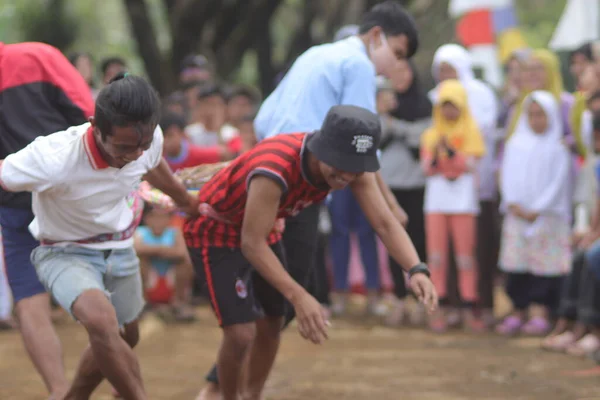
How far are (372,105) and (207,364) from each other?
2.49 m

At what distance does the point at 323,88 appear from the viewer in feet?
17.9

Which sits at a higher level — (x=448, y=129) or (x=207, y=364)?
(x=448, y=129)

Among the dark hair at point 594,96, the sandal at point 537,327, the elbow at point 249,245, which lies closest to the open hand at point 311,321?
the elbow at point 249,245

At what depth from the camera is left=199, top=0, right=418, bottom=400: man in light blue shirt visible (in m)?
5.31

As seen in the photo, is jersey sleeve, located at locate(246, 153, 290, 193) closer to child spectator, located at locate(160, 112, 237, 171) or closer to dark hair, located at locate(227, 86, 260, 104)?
child spectator, located at locate(160, 112, 237, 171)

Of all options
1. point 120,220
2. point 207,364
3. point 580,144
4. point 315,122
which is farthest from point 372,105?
point 580,144

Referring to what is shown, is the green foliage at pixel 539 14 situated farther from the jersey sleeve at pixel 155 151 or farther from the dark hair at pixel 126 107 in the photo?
the dark hair at pixel 126 107

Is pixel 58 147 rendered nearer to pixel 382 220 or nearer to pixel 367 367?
pixel 382 220

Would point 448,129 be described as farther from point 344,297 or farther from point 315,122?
point 315,122

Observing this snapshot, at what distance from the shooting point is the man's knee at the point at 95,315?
13.8ft

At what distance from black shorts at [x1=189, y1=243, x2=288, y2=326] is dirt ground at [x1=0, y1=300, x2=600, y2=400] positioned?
118 centimetres

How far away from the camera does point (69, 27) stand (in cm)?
2081

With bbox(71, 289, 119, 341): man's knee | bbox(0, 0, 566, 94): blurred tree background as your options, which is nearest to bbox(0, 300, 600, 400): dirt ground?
bbox(71, 289, 119, 341): man's knee

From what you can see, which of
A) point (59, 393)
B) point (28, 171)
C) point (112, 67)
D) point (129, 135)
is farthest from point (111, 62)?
point (129, 135)
